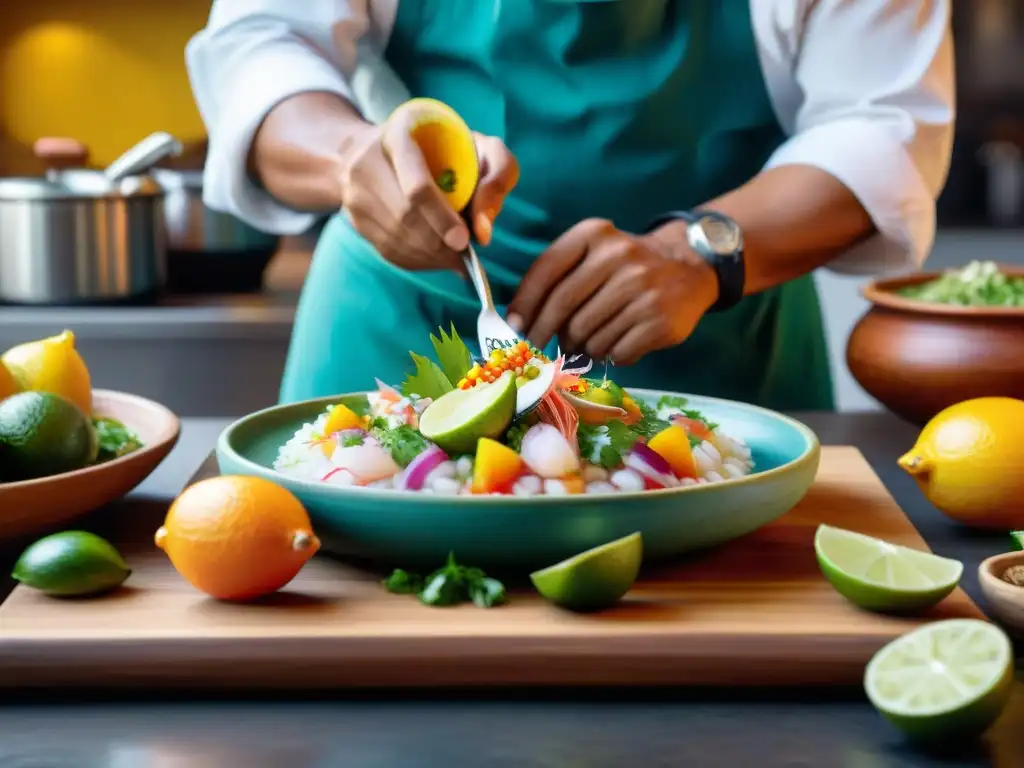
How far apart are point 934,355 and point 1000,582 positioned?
1.88 ft

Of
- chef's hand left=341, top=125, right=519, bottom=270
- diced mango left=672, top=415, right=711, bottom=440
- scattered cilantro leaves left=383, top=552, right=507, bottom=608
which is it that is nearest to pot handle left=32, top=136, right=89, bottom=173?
chef's hand left=341, top=125, right=519, bottom=270

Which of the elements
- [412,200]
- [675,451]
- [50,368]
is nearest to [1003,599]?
[675,451]

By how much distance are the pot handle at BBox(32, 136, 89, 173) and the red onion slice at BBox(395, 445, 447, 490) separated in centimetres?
241

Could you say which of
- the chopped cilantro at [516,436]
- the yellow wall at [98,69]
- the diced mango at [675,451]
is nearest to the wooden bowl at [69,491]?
the chopped cilantro at [516,436]

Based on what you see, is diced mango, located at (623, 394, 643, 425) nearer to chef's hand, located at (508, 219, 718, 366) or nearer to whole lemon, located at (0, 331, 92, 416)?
chef's hand, located at (508, 219, 718, 366)

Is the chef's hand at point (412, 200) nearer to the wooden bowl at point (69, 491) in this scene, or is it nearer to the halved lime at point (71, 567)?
the wooden bowl at point (69, 491)

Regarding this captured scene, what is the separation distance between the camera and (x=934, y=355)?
4.48 ft

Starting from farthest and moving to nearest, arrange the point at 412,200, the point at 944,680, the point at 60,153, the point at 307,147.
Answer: the point at 60,153 → the point at 307,147 → the point at 412,200 → the point at 944,680

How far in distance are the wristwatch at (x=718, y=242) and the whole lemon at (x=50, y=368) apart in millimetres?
671

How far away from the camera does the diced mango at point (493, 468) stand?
2.96ft

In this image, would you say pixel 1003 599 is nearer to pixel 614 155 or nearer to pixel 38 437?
pixel 38 437

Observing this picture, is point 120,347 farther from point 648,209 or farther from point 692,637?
point 692,637

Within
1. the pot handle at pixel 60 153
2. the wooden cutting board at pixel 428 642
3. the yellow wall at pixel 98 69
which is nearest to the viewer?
the wooden cutting board at pixel 428 642

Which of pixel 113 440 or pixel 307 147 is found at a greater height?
pixel 307 147
